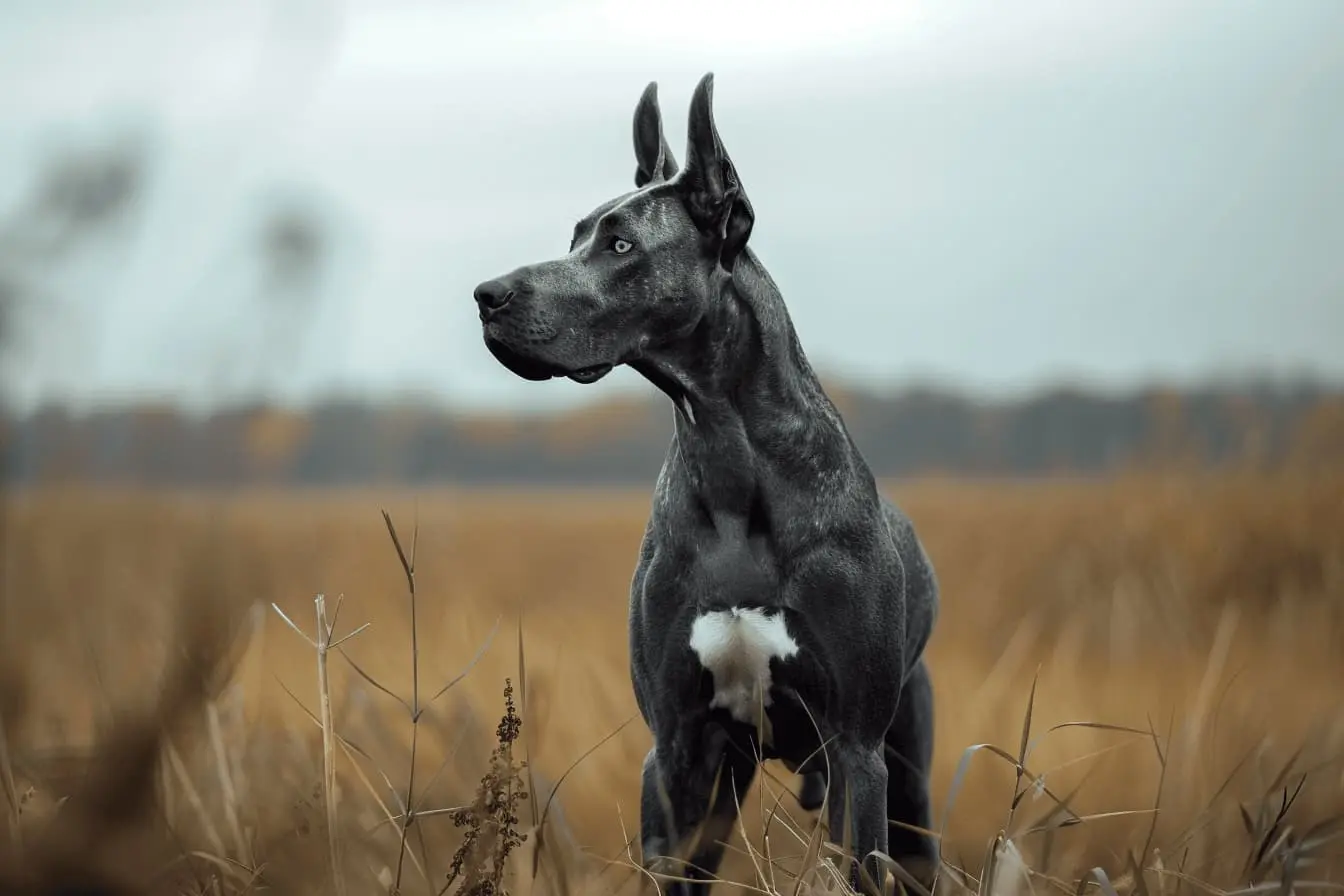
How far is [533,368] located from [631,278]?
12.8 inches

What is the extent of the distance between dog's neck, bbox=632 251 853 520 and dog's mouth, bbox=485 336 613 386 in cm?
23

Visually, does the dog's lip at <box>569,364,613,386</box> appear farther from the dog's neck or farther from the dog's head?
the dog's neck

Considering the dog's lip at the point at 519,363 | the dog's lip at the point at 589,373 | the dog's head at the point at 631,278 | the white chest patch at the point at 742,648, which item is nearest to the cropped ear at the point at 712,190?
the dog's head at the point at 631,278

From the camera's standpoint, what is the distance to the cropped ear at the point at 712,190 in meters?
2.99

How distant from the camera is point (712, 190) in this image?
303 cm

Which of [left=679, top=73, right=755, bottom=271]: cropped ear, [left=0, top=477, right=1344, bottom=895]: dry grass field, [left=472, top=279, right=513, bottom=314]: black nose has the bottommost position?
[left=0, top=477, right=1344, bottom=895]: dry grass field

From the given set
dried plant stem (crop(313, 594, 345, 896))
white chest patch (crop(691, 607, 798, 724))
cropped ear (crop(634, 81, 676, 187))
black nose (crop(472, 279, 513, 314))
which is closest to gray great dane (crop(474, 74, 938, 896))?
white chest patch (crop(691, 607, 798, 724))

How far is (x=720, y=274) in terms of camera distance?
3.06 metres

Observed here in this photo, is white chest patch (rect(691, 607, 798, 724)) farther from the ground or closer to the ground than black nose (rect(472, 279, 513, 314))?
closer to the ground

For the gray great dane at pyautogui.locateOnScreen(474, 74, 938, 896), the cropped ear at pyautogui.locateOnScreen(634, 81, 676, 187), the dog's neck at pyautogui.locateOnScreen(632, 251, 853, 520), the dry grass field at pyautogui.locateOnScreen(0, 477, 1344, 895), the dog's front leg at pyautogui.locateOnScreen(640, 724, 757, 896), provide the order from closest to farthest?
the dry grass field at pyautogui.locateOnScreen(0, 477, 1344, 895), the gray great dane at pyautogui.locateOnScreen(474, 74, 938, 896), the dog's neck at pyautogui.locateOnScreen(632, 251, 853, 520), the dog's front leg at pyautogui.locateOnScreen(640, 724, 757, 896), the cropped ear at pyautogui.locateOnScreen(634, 81, 676, 187)

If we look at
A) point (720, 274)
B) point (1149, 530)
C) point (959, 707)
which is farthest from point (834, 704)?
point (1149, 530)

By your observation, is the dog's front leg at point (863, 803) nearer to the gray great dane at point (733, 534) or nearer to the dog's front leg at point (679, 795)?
the gray great dane at point (733, 534)

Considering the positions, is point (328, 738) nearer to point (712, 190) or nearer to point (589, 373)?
point (589, 373)

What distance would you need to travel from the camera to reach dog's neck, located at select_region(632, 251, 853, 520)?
3.08 metres
